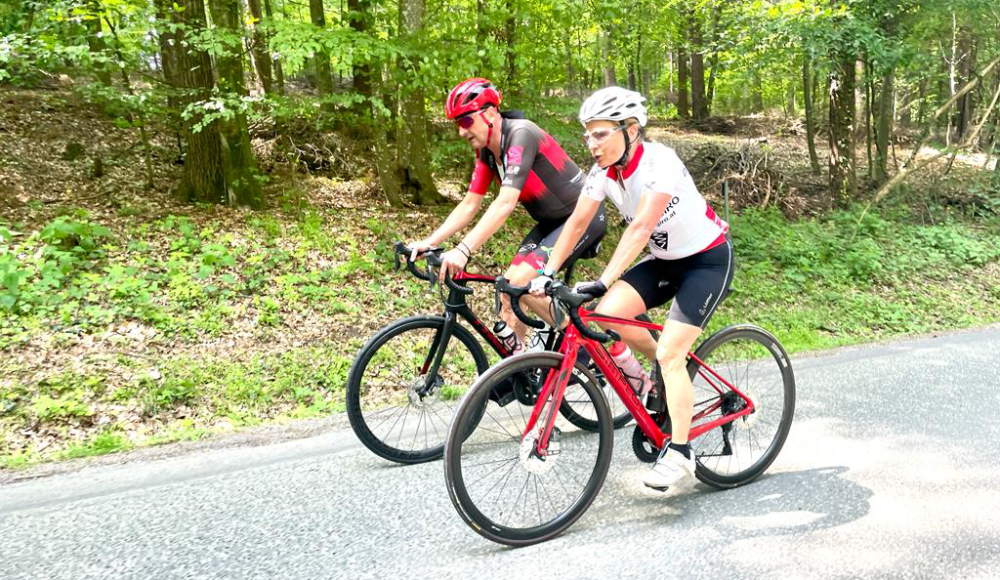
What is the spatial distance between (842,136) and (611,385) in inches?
470

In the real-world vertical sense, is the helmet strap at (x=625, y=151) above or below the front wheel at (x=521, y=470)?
above

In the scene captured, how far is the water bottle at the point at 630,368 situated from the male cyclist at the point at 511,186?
56 cm

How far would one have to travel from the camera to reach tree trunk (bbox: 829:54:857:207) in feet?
40.4

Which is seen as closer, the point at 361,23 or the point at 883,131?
A: the point at 361,23

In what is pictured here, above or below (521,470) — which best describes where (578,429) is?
below

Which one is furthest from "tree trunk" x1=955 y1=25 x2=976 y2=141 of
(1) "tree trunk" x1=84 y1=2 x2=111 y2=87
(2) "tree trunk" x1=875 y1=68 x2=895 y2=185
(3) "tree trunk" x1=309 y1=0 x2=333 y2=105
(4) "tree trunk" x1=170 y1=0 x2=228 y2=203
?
(1) "tree trunk" x1=84 y1=2 x2=111 y2=87

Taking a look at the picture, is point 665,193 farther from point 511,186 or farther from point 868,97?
point 868,97

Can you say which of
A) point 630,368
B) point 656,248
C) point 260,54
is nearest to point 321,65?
point 260,54

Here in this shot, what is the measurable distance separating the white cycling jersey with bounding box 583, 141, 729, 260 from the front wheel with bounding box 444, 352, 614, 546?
2.75 feet

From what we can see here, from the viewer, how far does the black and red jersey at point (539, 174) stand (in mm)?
3918

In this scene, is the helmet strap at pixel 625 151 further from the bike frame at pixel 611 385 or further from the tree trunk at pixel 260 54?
the tree trunk at pixel 260 54

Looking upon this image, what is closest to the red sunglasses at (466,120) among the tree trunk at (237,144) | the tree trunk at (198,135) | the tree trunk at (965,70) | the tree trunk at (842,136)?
the tree trunk at (198,135)

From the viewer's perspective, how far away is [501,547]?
→ 9.65 ft

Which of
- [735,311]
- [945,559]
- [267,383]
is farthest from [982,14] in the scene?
[267,383]
